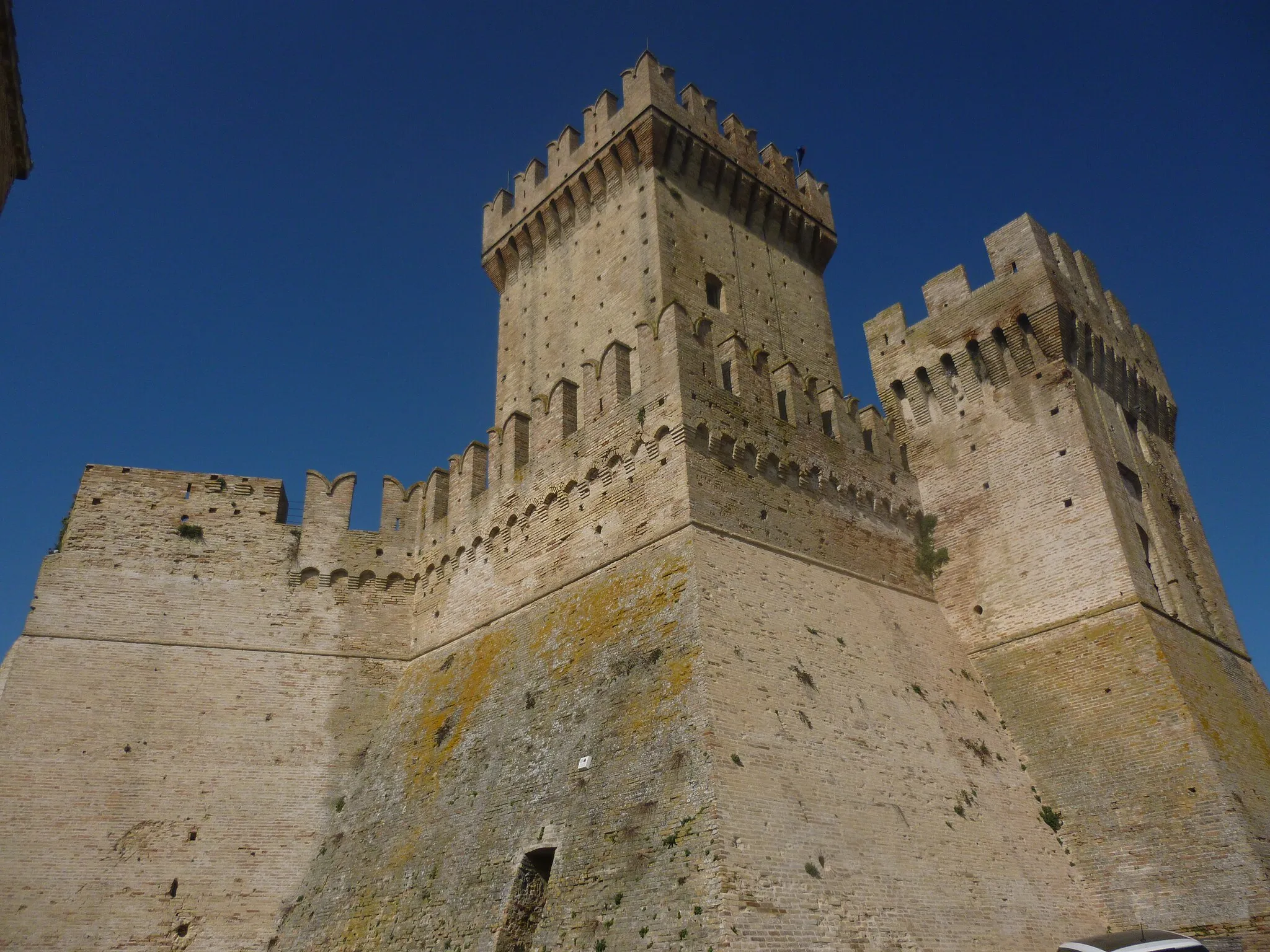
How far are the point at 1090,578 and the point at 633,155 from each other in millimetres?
12350

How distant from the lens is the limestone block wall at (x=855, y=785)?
9.65 m

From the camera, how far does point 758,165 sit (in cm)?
2222

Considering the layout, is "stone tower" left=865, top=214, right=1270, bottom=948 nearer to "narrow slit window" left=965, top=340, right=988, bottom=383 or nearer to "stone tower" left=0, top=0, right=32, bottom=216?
"narrow slit window" left=965, top=340, right=988, bottom=383

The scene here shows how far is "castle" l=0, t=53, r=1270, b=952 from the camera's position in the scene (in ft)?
35.7

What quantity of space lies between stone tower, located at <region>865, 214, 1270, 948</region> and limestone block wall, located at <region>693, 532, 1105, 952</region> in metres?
0.93

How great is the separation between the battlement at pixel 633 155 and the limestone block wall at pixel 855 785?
34.3 feet

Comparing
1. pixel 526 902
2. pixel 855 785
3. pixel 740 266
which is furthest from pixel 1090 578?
pixel 526 902

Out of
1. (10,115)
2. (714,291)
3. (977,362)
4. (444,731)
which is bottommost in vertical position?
(444,731)

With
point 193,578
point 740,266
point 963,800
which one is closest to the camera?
point 963,800

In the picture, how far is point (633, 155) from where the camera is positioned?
801 inches

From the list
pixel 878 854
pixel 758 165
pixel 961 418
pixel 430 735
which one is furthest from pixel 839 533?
pixel 758 165

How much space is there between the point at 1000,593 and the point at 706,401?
20.4 feet

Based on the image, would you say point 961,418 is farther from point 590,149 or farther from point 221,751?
point 221,751

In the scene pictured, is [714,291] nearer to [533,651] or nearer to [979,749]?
[533,651]
